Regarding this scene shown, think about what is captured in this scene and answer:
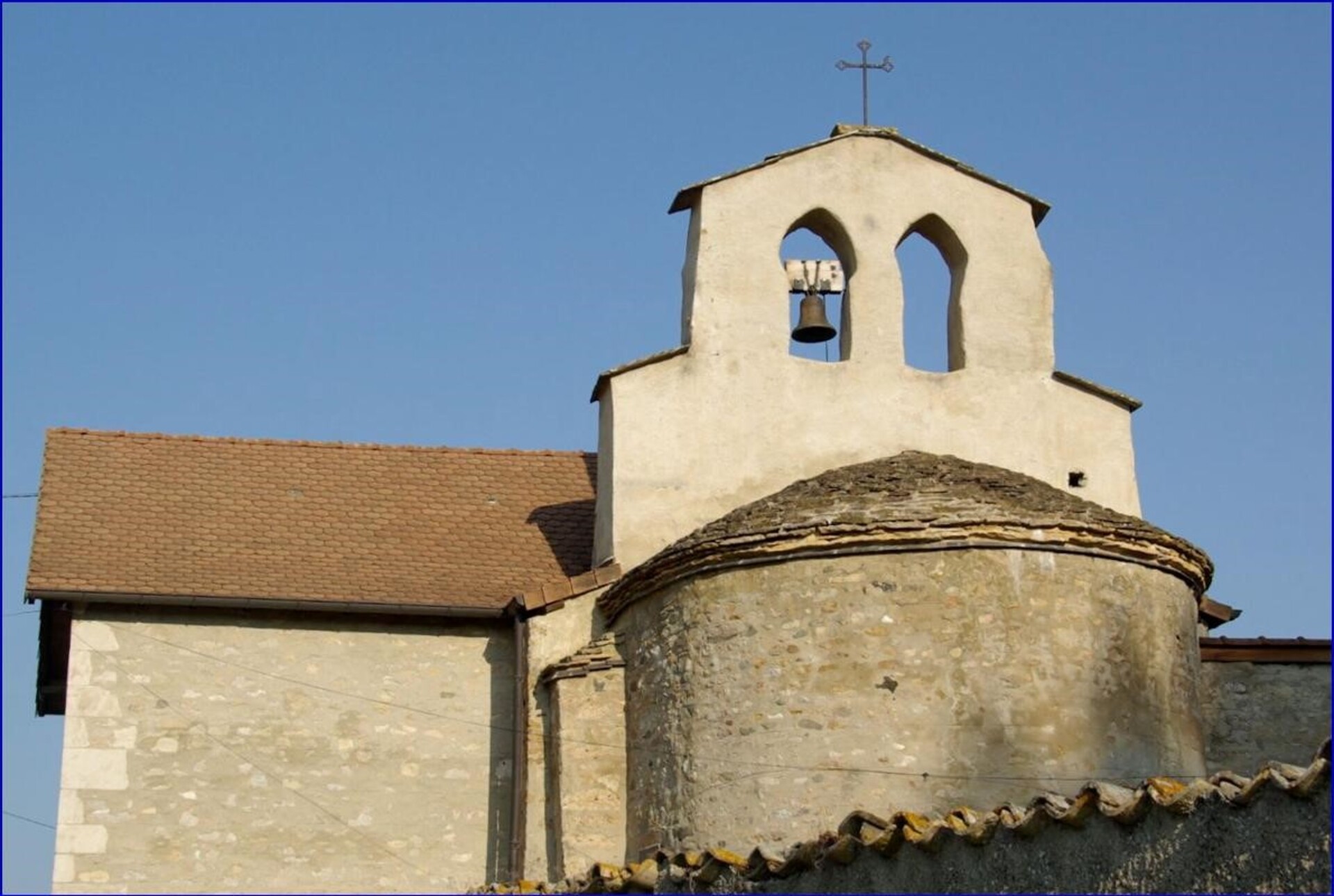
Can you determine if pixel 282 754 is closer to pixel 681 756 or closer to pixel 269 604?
pixel 269 604

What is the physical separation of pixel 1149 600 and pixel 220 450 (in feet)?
31.4

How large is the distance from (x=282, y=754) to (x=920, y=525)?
6.14 metres

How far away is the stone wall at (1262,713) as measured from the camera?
57.3 ft

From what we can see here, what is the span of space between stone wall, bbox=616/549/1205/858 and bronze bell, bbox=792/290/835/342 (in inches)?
158

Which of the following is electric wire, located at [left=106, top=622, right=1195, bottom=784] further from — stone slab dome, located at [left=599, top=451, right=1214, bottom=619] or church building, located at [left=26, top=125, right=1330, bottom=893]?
stone slab dome, located at [left=599, top=451, right=1214, bottom=619]

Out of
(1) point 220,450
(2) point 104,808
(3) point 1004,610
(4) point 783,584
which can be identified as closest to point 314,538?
(1) point 220,450

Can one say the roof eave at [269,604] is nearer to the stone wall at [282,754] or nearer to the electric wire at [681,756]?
the stone wall at [282,754]

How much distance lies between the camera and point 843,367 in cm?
1909

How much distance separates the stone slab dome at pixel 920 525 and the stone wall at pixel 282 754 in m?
2.52

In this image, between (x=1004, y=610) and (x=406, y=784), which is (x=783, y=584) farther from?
(x=406, y=784)

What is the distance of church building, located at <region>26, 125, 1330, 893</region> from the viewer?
15625mm

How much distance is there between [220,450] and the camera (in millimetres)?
20781

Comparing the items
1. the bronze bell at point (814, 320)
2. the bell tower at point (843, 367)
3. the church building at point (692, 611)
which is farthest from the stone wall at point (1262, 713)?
the bronze bell at point (814, 320)

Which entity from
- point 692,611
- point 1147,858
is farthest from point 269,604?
point 1147,858
